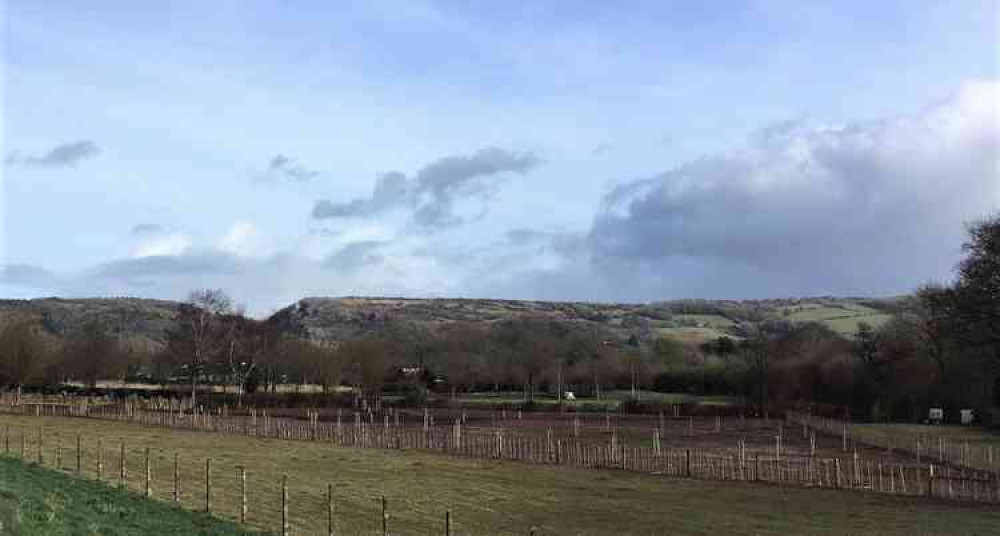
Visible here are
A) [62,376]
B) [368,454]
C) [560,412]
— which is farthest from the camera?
[62,376]

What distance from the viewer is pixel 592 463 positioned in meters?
46.5

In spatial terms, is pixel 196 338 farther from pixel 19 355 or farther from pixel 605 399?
pixel 605 399

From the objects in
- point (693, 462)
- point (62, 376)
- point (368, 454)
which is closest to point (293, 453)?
point (368, 454)

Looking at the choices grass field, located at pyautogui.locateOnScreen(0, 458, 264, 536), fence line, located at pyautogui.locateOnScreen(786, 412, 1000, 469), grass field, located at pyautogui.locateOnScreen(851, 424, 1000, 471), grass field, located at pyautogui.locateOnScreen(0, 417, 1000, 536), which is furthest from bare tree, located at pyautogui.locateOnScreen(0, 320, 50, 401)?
grass field, located at pyautogui.locateOnScreen(0, 458, 264, 536)

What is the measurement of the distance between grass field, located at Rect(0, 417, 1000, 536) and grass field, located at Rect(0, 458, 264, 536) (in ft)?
4.08

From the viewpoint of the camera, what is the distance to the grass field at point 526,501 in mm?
25562

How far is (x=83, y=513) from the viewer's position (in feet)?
63.6

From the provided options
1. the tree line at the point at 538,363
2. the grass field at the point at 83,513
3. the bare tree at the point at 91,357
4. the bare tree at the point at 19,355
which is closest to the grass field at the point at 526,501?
the grass field at the point at 83,513

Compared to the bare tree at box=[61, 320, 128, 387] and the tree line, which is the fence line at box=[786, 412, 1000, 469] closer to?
the tree line

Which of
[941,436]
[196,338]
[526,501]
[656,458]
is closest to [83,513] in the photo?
[526,501]

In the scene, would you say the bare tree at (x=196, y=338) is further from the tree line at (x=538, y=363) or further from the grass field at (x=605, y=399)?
the grass field at (x=605, y=399)

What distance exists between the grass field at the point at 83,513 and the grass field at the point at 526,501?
1.24 m

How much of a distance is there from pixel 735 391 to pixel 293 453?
79.3 m

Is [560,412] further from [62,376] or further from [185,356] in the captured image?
[62,376]
